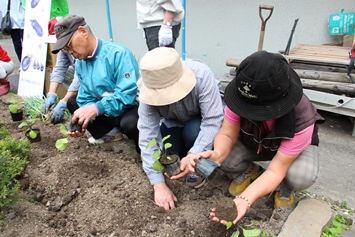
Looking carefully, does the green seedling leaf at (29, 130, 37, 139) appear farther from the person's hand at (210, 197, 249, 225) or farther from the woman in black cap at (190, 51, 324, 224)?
the person's hand at (210, 197, 249, 225)

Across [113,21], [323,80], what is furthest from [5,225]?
[113,21]

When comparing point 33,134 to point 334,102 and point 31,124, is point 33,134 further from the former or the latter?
point 334,102

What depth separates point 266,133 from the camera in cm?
171

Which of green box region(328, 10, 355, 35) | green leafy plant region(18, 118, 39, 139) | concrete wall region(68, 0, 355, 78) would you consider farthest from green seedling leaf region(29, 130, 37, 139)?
green box region(328, 10, 355, 35)

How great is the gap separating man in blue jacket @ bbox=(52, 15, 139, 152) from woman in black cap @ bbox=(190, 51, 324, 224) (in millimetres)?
841

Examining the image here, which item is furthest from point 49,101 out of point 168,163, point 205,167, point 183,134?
point 205,167

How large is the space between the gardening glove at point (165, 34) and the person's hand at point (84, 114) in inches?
43.1

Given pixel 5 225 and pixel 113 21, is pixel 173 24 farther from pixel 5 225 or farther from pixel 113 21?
pixel 113 21

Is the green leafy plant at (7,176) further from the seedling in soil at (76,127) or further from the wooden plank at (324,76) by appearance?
the wooden plank at (324,76)

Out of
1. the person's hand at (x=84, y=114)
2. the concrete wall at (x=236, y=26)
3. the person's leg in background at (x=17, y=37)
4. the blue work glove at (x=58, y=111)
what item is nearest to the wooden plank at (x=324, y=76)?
the concrete wall at (x=236, y=26)

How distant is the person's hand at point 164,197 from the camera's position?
1.90 meters

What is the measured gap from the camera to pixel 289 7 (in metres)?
3.70

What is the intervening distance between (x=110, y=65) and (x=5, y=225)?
1247mm

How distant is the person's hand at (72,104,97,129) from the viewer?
2258 mm
